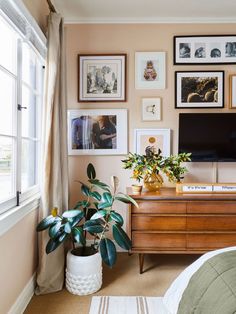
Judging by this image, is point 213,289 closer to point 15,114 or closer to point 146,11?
point 15,114

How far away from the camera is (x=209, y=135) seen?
284cm

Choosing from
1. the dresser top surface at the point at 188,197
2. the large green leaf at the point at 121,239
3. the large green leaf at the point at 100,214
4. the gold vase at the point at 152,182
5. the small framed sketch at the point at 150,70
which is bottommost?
the large green leaf at the point at 121,239

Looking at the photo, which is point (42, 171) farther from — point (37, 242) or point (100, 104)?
point (100, 104)

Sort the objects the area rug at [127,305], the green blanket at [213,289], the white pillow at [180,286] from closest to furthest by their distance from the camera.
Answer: the green blanket at [213,289] < the white pillow at [180,286] < the area rug at [127,305]

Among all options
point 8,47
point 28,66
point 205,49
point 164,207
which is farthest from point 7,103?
point 205,49

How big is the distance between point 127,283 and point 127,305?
332 mm

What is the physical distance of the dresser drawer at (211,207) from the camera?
7.86ft

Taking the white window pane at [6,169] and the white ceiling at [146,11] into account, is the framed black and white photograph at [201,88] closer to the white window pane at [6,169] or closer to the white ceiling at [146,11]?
the white ceiling at [146,11]

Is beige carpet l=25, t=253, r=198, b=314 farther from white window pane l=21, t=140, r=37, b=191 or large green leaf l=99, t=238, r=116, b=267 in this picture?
white window pane l=21, t=140, r=37, b=191

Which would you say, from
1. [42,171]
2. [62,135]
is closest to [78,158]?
[62,135]

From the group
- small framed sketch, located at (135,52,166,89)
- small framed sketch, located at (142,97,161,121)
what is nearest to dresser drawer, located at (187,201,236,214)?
small framed sketch, located at (142,97,161,121)

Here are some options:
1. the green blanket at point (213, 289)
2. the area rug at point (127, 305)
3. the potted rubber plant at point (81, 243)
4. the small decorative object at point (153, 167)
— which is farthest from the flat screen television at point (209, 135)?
the green blanket at point (213, 289)

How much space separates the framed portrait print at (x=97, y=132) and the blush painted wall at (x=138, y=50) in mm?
67

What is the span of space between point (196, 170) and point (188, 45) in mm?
1407
